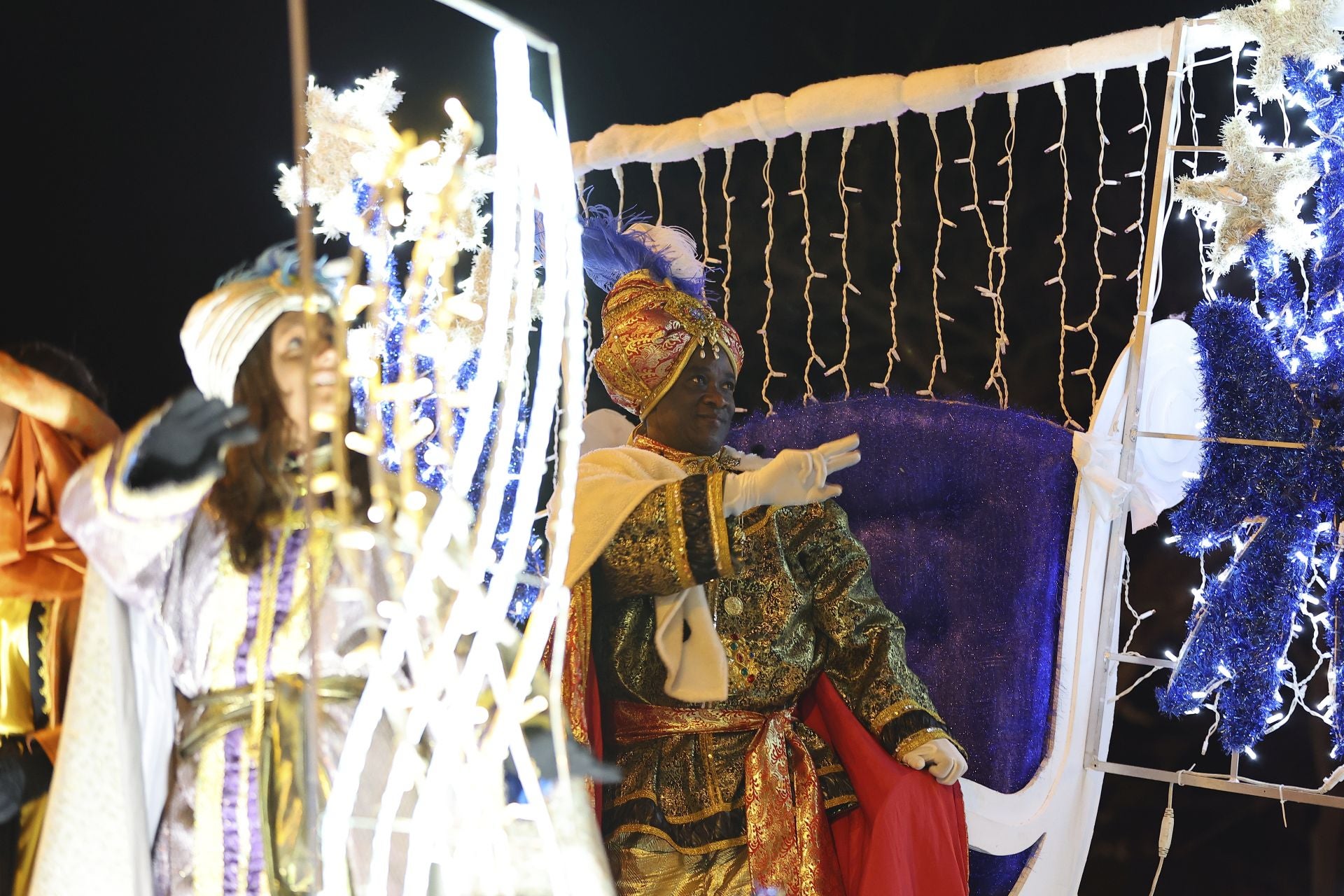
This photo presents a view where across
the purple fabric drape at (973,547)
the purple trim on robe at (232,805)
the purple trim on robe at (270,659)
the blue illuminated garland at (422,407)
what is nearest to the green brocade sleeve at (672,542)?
the purple fabric drape at (973,547)

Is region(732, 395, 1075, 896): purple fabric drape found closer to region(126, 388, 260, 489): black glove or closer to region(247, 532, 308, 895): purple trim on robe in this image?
region(247, 532, 308, 895): purple trim on robe

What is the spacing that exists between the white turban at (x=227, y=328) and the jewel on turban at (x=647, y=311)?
1038 millimetres

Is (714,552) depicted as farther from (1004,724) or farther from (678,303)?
(1004,724)

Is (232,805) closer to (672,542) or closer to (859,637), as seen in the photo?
(672,542)

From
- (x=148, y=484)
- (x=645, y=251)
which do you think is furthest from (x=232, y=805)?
(x=645, y=251)

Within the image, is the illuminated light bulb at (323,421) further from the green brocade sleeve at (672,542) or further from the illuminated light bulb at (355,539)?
the green brocade sleeve at (672,542)

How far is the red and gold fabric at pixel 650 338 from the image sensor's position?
121 inches

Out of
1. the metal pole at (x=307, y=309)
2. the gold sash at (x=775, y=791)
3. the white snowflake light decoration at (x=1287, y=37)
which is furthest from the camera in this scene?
the gold sash at (x=775, y=791)

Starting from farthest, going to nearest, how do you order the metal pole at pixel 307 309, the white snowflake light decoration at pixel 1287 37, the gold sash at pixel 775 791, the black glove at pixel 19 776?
the gold sash at pixel 775 791 → the white snowflake light decoration at pixel 1287 37 → the black glove at pixel 19 776 → the metal pole at pixel 307 309

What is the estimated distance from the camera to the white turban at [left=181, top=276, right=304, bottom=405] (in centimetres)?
216

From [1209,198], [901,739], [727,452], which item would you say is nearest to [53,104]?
[727,452]

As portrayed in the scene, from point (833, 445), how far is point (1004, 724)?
939mm

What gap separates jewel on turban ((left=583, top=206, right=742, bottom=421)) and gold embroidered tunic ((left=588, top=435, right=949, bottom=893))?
0.17m

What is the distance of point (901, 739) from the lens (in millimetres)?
2848
